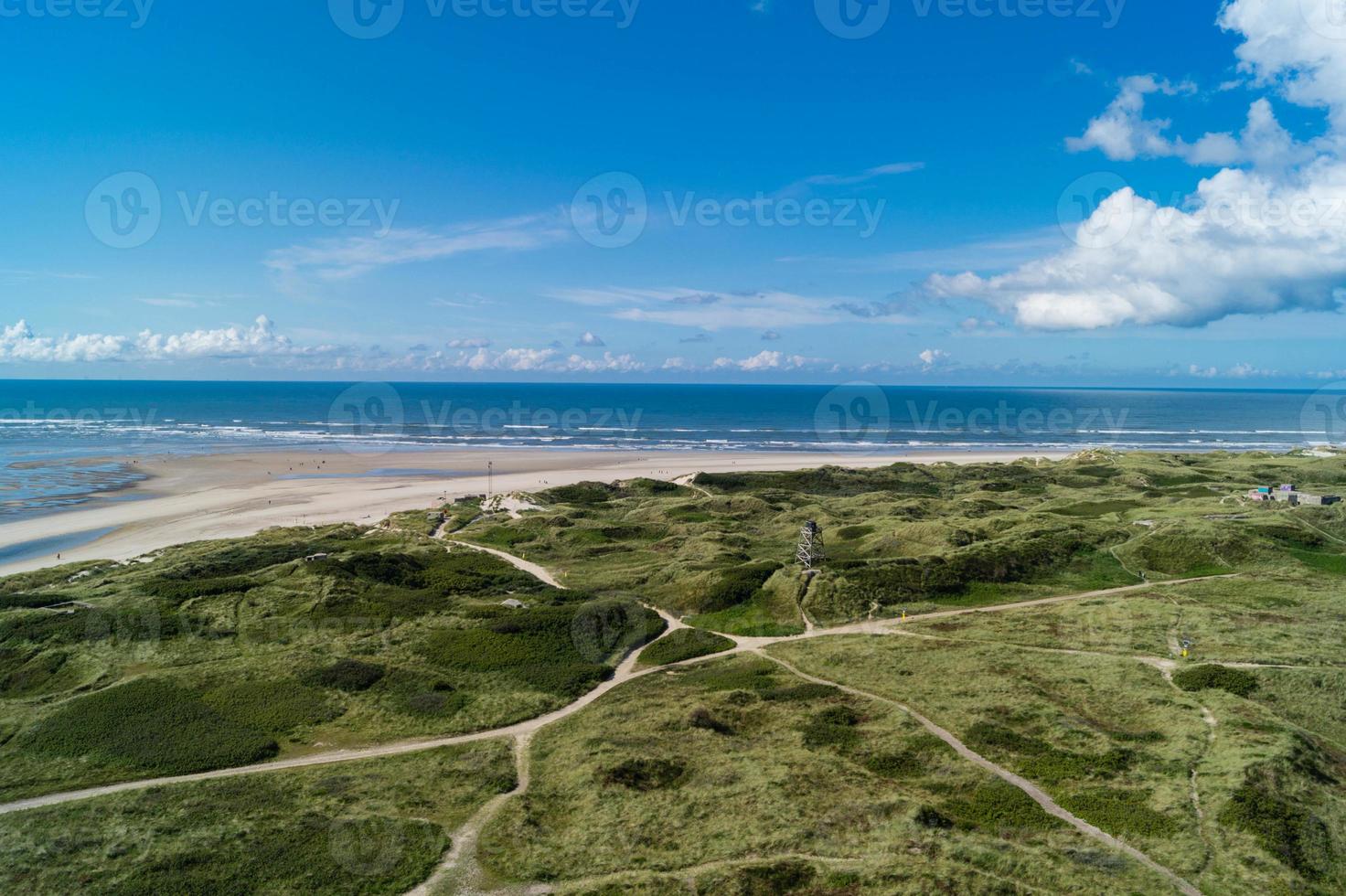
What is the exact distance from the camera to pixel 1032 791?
28.2 m

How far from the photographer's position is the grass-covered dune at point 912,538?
54469 mm

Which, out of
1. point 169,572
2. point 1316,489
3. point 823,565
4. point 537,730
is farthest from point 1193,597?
point 169,572

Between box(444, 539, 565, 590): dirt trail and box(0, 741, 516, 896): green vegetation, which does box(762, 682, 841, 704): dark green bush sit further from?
box(444, 539, 565, 590): dirt trail

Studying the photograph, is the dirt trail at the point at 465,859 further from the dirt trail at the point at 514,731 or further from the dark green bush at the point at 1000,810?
the dark green bush at the point at 1000,810

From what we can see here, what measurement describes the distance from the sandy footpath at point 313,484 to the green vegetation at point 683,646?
5478 centimetres

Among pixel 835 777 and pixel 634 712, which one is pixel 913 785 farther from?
pixel 634 712

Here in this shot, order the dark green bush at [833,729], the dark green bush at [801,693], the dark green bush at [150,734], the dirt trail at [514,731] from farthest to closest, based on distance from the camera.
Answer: the dark green bush at [801,693] < the dark green bush at [833,729] < the dark green bush at [150,734] < the dirt trail at [514,731]

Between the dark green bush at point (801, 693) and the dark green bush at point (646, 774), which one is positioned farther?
the dark green bush at point (801, 693)

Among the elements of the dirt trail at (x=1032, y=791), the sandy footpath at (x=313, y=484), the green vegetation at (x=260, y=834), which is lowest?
the green vegetation at (x=260, y=834)

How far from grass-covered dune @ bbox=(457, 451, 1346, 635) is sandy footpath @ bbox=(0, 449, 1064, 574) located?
78.1 ft

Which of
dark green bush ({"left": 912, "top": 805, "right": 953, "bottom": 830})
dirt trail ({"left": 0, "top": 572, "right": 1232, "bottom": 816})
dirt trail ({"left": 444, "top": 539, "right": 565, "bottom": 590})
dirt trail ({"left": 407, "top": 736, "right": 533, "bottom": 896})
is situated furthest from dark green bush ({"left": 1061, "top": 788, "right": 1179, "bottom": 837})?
dirt trail ({"left": 444, "top": 539, "right": 565, "bottom": 590})

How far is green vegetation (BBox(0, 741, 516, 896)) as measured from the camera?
24094 mm

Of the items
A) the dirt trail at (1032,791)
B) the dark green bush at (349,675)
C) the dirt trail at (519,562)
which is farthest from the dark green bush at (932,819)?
the dirt trail at (519,562)

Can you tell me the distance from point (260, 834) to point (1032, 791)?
95.9 feet
